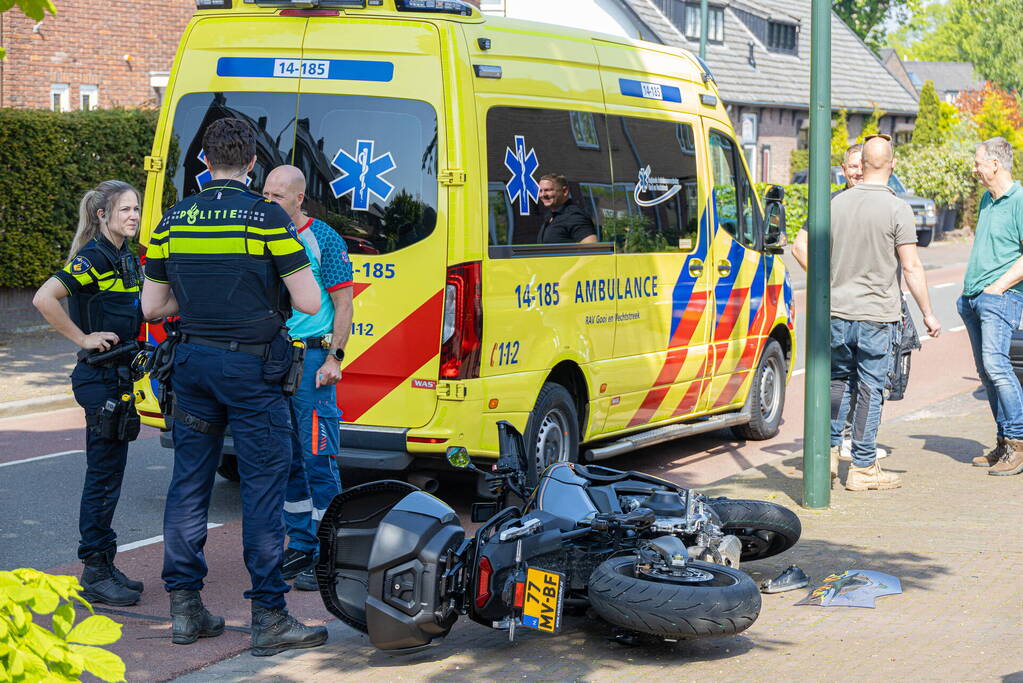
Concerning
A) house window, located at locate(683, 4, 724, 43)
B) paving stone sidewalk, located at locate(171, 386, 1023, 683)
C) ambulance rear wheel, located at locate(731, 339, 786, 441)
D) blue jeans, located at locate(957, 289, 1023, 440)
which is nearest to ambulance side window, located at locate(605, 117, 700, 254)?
ambulance rear wheel, located at locate(731, 339, 786, 441)

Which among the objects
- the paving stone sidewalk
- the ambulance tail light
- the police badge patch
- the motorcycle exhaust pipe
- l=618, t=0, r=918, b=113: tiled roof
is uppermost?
l=618, t=0, r=918, b=113: tiled roof

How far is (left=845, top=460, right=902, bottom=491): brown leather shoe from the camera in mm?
7949

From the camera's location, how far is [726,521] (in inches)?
228

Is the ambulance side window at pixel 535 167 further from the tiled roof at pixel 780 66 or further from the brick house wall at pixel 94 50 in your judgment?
the tiled roof at pixel 780 66

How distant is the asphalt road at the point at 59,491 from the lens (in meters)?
7.02

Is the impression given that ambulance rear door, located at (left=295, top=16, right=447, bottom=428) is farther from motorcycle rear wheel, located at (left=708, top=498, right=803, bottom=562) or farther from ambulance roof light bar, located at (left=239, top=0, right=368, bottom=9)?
motorcycle rear wheel, located at (left=708, top=498, right=803, bottom=562)

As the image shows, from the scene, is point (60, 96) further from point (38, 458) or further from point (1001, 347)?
point (1001, 347)

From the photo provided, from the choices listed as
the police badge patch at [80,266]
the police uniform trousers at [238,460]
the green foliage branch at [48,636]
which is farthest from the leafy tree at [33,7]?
the police badge patch at [80,266]

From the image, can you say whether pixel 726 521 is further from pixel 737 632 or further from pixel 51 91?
pixel 51 91

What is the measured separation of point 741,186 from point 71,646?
24.6 feet

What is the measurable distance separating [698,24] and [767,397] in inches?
1511

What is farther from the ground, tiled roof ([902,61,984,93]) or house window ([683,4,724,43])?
tiled roof ([902,61,984,93])

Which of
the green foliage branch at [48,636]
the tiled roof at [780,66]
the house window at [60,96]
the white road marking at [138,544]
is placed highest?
the tiled roof at [780,66]

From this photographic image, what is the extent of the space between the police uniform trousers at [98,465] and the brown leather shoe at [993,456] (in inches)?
211
